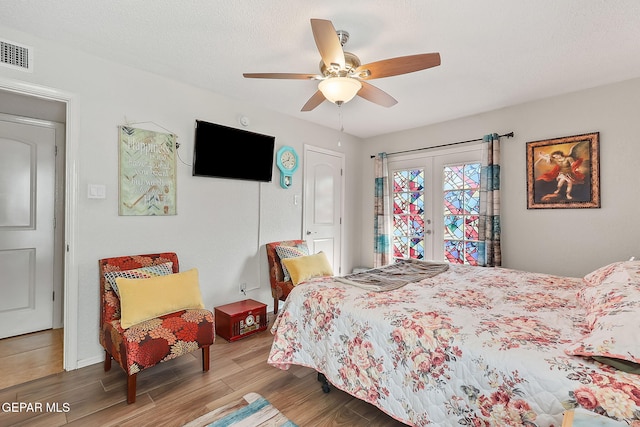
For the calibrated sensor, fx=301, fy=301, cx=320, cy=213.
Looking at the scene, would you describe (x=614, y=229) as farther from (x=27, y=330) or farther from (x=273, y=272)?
(x=27, y=330)

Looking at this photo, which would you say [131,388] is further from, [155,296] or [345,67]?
[345,67]

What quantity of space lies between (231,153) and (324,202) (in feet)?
5.32

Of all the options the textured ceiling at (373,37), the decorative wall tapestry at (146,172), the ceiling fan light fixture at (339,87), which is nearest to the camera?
the textured ceiling at (373,37)

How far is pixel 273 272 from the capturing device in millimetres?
3568

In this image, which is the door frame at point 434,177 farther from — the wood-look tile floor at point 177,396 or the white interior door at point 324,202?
the wood-look tile floor at point 177,396

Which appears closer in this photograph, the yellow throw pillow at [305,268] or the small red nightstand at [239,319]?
the small red nightstand at [239,319]

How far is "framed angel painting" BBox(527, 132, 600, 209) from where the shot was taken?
299cm

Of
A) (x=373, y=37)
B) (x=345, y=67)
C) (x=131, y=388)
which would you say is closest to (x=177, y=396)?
(x=131, y=388)

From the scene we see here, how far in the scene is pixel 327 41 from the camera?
1.77 m

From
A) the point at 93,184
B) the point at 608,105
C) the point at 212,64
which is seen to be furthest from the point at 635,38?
Answer: the point at 93,184

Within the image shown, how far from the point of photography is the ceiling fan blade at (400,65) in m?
1.85

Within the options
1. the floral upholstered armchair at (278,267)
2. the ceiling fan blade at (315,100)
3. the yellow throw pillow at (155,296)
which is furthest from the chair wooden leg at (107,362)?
the ceiling fan blade at (315,100)

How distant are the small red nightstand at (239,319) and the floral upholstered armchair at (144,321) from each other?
52cm

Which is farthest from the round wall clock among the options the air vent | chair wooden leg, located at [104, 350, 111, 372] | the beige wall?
chair wooden leg, located at [104, 350, 111, 372]
